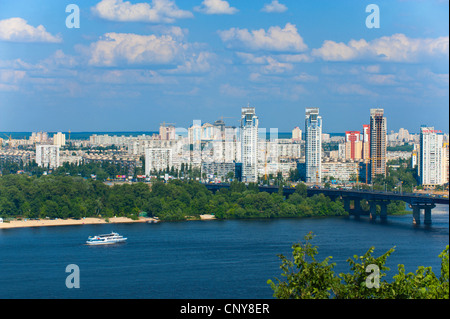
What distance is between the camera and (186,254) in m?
7.78

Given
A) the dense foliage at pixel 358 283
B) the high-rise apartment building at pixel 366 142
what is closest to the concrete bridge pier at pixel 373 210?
the high-rise apartment building at pixel 366 142

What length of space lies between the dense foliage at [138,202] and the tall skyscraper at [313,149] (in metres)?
5.32

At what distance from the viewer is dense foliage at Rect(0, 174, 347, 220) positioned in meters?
11.4

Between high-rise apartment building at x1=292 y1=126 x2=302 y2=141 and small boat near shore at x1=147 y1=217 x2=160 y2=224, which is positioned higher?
high-rise apartment building at x1=292 y1=126 x2=302 y2=141

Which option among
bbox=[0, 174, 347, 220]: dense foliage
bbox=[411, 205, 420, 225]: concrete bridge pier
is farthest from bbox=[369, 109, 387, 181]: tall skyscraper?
bbox=[411, 205, 420, 225]: concrete bridge pier

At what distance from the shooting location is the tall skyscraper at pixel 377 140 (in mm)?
17891

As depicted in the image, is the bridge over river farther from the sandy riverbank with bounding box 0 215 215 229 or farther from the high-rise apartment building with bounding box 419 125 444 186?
the sandy riverbank with bounding box 0 215 215 229

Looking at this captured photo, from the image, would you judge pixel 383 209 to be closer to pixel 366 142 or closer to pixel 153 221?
pixel 153 221

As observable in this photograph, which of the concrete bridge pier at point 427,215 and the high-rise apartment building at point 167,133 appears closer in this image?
the concrete bridge pier at point 427,215

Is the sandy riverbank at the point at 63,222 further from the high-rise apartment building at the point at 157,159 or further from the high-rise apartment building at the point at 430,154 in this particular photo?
the high-rise apartment building at the point at 157,159

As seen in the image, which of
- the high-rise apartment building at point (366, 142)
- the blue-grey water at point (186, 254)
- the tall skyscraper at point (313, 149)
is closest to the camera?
the blue-grey water at point (186, 254)

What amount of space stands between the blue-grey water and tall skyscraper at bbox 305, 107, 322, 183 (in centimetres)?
763

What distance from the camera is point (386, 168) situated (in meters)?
17.7
